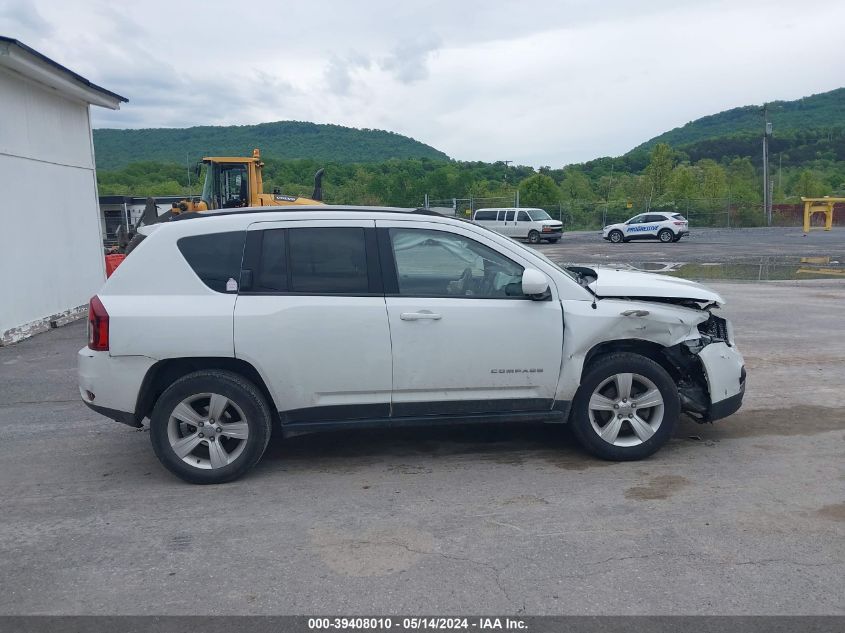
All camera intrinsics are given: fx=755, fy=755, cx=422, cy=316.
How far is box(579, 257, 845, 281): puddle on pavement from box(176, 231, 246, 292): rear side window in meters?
13.5

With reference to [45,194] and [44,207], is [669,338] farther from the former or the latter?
[45,194]

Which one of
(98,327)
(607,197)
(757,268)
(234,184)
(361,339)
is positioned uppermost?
(607,197)

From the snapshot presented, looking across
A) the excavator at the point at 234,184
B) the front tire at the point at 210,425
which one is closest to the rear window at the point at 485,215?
the excavator at the point at 234,184

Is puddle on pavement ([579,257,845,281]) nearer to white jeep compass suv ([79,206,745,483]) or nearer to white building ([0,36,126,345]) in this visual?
white building ([0,36,126,345])

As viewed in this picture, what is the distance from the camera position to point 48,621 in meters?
3.50

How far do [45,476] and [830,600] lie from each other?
5.01 metres

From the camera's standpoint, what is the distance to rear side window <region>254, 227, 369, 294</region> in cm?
519

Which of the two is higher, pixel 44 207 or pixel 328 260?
pixel 44 207

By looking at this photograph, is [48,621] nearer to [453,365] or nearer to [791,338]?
[453,365]

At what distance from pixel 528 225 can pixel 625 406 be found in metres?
32.4

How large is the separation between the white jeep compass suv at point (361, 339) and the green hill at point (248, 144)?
65.9 meters

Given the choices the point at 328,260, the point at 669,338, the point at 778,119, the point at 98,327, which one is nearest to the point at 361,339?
the point at 328,260

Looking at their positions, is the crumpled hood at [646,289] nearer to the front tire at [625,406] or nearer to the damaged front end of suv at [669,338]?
the damaged front end of suv at [669,338]

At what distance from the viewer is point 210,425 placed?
5.09 meters
